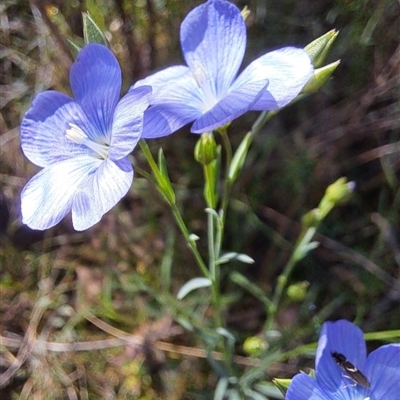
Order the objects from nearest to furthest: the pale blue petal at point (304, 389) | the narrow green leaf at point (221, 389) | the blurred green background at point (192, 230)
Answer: the pale blue petal at point (304, 389) < the narrow green leaf at point (221, 389) < the blurred green background at point (192, 230)

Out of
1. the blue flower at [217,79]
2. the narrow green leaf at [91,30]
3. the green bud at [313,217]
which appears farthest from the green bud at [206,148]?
the green bud at [313,217]

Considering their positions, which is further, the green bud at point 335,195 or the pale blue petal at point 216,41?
the green bud at point 335,195

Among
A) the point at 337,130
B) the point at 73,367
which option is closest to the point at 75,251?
the point at 73,367

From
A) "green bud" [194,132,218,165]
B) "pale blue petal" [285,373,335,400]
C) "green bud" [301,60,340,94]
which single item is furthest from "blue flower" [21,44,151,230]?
"pale blue petal" [285,373,335,400]

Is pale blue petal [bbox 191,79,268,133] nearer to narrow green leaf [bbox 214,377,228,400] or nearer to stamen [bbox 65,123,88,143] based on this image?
stamen [bbox 65,123,88,143]

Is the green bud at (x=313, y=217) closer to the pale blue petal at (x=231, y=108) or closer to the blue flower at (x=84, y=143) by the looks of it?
the pale blue petal at (x=231, y=108)

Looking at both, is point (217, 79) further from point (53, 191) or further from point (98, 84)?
point (53, 191)

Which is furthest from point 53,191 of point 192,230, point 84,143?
point 192,230
